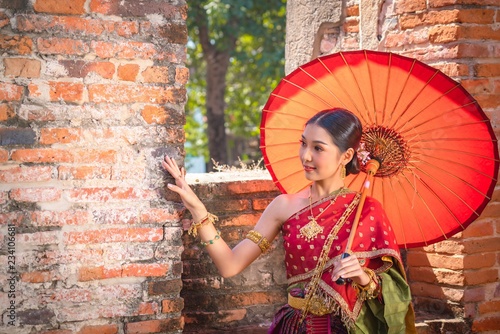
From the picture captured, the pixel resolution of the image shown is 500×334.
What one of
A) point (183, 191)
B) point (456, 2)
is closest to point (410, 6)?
point (456, 2)

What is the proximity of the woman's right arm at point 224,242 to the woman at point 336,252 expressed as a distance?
3.5 inches

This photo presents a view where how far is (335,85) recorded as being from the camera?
3582 millimetres

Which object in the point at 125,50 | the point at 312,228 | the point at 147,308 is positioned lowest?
the point at 147,308

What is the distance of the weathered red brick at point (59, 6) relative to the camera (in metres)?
3.47

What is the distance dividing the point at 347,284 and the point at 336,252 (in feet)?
0.48

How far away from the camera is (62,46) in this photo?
3512 mm

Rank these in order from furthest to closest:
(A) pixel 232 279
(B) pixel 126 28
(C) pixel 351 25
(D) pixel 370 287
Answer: (C) pixel 351 25 < (A) pixel 232 279 < (B) pixel 126 28 < (D) pixel 370 287

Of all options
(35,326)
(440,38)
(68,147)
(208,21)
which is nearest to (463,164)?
(440,38)

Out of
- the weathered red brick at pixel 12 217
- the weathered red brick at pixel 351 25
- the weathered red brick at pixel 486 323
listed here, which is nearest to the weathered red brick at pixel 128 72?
the weathered red brick at pixel 12 217

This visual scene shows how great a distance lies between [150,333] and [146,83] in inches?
46.2

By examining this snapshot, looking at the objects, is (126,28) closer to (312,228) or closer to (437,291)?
(312,228)

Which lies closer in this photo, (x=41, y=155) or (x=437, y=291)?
(x=41, y=155)

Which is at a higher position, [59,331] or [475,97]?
[475,97]

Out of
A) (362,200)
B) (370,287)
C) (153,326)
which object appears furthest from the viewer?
(153,326)
